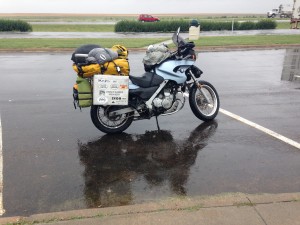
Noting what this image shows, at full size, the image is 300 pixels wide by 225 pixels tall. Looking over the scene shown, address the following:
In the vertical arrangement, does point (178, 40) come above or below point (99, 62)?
above

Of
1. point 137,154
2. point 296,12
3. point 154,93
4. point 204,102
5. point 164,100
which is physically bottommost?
point 137,154

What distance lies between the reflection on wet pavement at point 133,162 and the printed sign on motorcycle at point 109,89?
0.67 meters

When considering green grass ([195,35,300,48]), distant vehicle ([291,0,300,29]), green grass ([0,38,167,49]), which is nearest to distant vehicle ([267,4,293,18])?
distant vehicle ([291,0,300,29])

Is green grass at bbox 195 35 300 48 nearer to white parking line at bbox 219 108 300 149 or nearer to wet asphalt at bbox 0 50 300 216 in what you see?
wet asphalt at bbox 0 50 300 216

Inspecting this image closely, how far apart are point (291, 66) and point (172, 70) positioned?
872 centimetres

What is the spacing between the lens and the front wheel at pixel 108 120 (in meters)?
5.79

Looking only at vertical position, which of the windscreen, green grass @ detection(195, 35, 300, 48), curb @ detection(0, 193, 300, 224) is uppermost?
the windscreen

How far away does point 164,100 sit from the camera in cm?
594

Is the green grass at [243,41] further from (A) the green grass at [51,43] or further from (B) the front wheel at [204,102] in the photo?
(B) the front wheel at [204,102]

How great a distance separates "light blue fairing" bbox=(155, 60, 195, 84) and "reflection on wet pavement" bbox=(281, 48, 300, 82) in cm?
569

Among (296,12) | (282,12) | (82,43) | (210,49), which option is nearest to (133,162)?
(210,49)

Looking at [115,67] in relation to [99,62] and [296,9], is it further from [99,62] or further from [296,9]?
[296,9]

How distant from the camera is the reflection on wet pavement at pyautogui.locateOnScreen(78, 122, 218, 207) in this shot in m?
4.06

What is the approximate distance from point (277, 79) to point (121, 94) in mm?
6618
